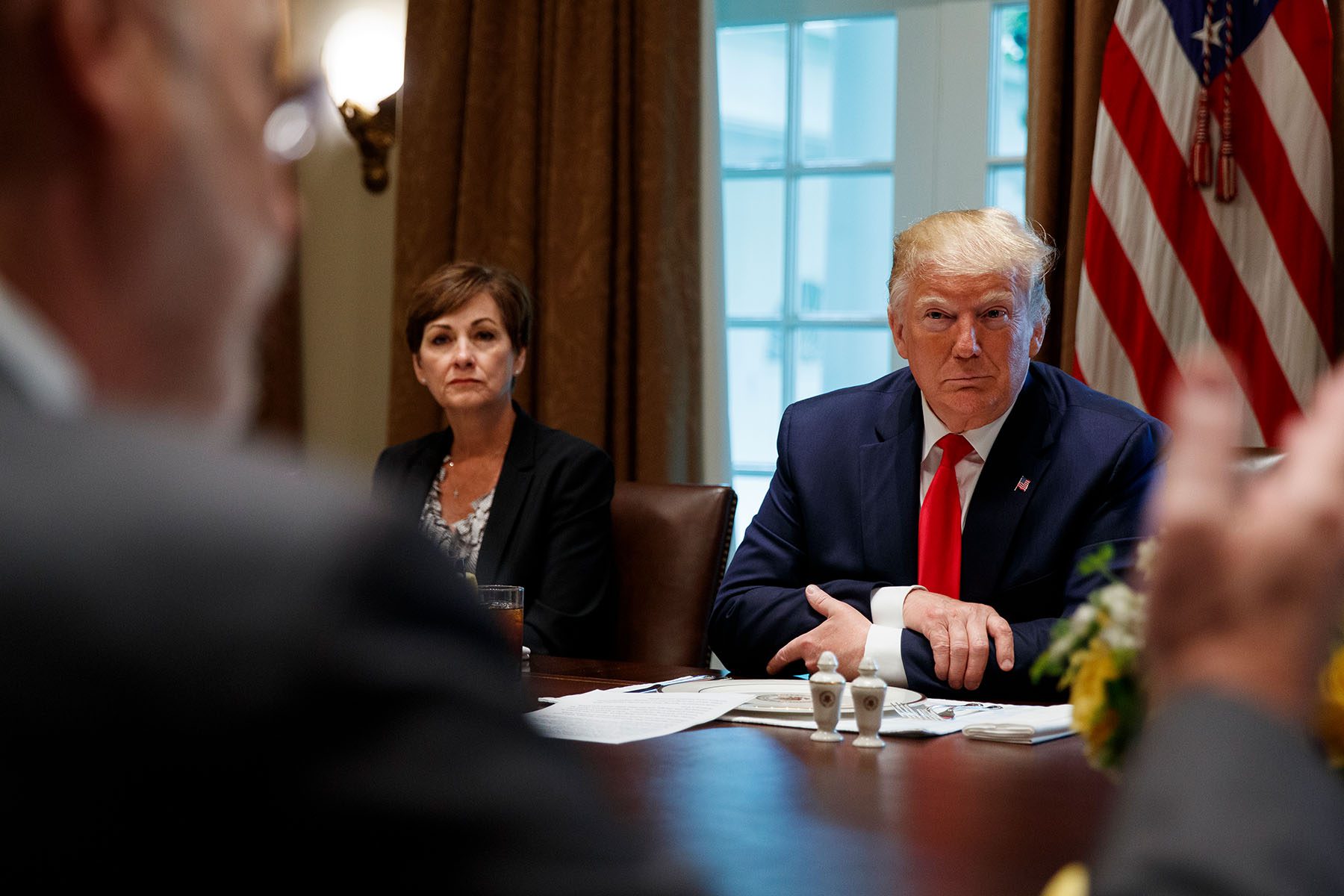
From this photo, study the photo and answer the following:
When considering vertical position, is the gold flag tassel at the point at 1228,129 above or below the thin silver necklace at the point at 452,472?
above

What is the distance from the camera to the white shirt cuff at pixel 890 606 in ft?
7.08

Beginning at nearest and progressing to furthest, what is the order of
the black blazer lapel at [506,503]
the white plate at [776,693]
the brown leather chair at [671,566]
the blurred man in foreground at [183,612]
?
the blurred man in foreground at [183,612] < the white plate at [776,693] < the brown leather chair at [671,566] < the black blazer lapel at [506,503]

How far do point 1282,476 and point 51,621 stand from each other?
0.50 meters

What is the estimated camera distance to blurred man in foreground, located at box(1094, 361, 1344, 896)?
0.52 metres

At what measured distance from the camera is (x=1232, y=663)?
565 millimetres

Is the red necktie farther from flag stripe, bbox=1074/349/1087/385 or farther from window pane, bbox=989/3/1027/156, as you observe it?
window pane, bbox=989/3/1027/156

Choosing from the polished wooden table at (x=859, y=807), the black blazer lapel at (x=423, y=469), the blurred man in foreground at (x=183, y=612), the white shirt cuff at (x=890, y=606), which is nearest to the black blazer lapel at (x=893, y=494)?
the white shirt cuff at (x=890, y=606)

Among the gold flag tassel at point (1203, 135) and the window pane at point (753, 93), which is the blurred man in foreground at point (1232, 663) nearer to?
the gold flag tassel at point (1203, 135)

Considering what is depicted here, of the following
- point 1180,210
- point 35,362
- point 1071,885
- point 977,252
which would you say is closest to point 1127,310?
point 1180,210

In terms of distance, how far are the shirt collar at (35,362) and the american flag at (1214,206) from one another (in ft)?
9.58

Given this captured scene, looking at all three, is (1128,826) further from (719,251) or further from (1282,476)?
(719,251)

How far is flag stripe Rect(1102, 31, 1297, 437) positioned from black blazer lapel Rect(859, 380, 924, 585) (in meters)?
0.98

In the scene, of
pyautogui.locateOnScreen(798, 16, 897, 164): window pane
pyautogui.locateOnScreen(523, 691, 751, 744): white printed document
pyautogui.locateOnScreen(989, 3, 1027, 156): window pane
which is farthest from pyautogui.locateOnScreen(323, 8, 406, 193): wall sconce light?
pyautogui.locateOnScreen(523, 691, 751, 744): white printed document

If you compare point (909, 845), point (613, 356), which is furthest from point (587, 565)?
point (909, 845)
